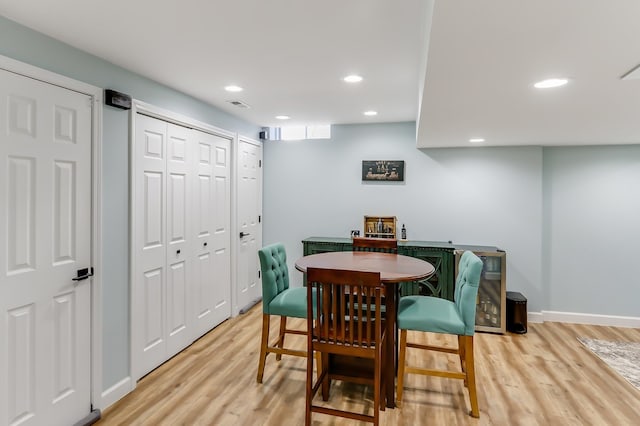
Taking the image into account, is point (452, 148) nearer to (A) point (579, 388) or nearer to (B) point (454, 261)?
(B) point (454, 261)

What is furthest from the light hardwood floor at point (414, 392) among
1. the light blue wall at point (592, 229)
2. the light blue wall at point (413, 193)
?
the light blue wall at point (413, 193)

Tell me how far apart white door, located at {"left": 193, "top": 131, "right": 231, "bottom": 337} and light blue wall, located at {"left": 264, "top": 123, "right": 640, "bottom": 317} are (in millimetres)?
→ 1568

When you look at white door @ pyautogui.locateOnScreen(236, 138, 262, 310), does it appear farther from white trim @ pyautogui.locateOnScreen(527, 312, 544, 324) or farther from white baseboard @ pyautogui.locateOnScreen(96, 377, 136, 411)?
white trim @ pyautogui.locateOnScreen(527, 312, 544, 324)

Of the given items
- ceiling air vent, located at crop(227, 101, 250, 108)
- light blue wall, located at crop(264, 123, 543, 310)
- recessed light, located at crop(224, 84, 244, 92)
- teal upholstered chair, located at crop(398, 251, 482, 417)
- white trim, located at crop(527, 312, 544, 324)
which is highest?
ceiling air vent, located at crop(227, 101, 250, 108)

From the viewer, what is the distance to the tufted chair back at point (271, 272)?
9.15 ft

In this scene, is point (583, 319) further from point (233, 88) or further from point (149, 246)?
point (149, 246)

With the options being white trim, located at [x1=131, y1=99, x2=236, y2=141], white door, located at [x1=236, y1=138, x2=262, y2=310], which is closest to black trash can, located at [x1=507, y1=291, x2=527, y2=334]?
white door, located at [x1=236, y1=138, x2=262, y2=310]

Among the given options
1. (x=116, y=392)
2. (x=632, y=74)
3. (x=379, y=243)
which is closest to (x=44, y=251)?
(x=116, y=392)

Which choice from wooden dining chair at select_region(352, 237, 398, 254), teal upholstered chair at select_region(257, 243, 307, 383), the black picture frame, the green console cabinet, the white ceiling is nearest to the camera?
the white ceiling

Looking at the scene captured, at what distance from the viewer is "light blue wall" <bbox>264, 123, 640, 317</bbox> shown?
408 centimetres

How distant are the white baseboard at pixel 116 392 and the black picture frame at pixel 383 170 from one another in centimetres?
329

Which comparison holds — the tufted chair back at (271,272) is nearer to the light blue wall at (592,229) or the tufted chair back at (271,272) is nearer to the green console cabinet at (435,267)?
the green console cabinet at (435,267)

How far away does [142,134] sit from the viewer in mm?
2807

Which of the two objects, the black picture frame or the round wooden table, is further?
the black picture frame
